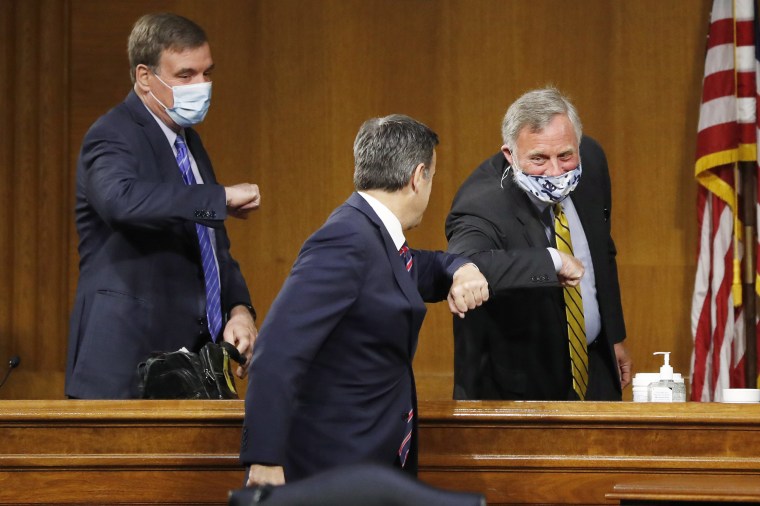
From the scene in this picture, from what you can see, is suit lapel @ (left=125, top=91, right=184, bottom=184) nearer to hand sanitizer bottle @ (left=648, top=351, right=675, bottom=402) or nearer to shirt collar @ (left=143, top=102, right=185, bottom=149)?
shirt collar @ (left=143, top=102, right=185, bottom=149)

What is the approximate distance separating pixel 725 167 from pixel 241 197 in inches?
107

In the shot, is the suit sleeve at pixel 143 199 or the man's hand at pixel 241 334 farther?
the man's hand at pixel 241 334

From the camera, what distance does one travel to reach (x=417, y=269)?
3330 millimetres

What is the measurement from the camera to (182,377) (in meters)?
3.58

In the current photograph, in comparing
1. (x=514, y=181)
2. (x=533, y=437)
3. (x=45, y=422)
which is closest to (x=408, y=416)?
(x=533, y=437)

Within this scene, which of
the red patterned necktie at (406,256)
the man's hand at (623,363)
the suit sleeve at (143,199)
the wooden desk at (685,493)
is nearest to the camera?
the wooden desk at (685,493)

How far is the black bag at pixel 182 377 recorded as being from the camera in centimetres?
357

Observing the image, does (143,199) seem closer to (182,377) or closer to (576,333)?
(182,377)

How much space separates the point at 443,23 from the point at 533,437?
10.3 feet

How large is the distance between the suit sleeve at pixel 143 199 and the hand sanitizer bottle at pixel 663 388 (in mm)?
1359

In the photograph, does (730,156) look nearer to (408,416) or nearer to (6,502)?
(408,416)

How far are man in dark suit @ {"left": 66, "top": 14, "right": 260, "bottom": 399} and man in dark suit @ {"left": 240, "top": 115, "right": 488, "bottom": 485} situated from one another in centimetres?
93

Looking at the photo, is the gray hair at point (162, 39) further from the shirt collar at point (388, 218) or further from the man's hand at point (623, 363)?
the man's hand at point (623, 363)

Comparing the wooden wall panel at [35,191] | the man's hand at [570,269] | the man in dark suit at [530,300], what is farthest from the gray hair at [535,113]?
the wooden wall panel at [35,191]
